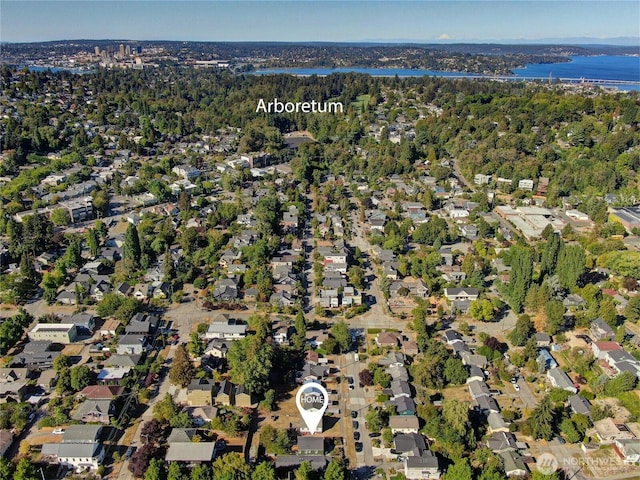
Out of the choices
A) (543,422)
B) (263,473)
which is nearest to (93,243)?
(263,473)

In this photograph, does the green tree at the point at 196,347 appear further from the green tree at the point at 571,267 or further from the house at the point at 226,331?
the green tree at the point at 571,267

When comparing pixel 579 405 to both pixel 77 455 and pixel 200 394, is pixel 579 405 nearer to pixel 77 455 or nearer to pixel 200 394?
pixel 200 394

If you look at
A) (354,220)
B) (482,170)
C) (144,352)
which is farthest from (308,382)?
(482,170)

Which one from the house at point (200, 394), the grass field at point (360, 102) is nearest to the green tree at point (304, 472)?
the house at point (200, 394)

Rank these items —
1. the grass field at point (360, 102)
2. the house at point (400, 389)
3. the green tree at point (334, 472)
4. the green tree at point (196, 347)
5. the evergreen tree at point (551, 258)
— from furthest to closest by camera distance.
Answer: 1. the grass field at point (360, 102)
2. the evergreen tree at point (551, 258)
3. the green tree at point (196, 347)
4. the house at point (400, 389)
5. the green tree at point (334, 472)

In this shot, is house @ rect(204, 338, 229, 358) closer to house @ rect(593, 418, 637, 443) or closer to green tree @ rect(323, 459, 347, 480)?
green tree @ rect(323, 459, 347, 480)

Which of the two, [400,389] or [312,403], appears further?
[400,389]
